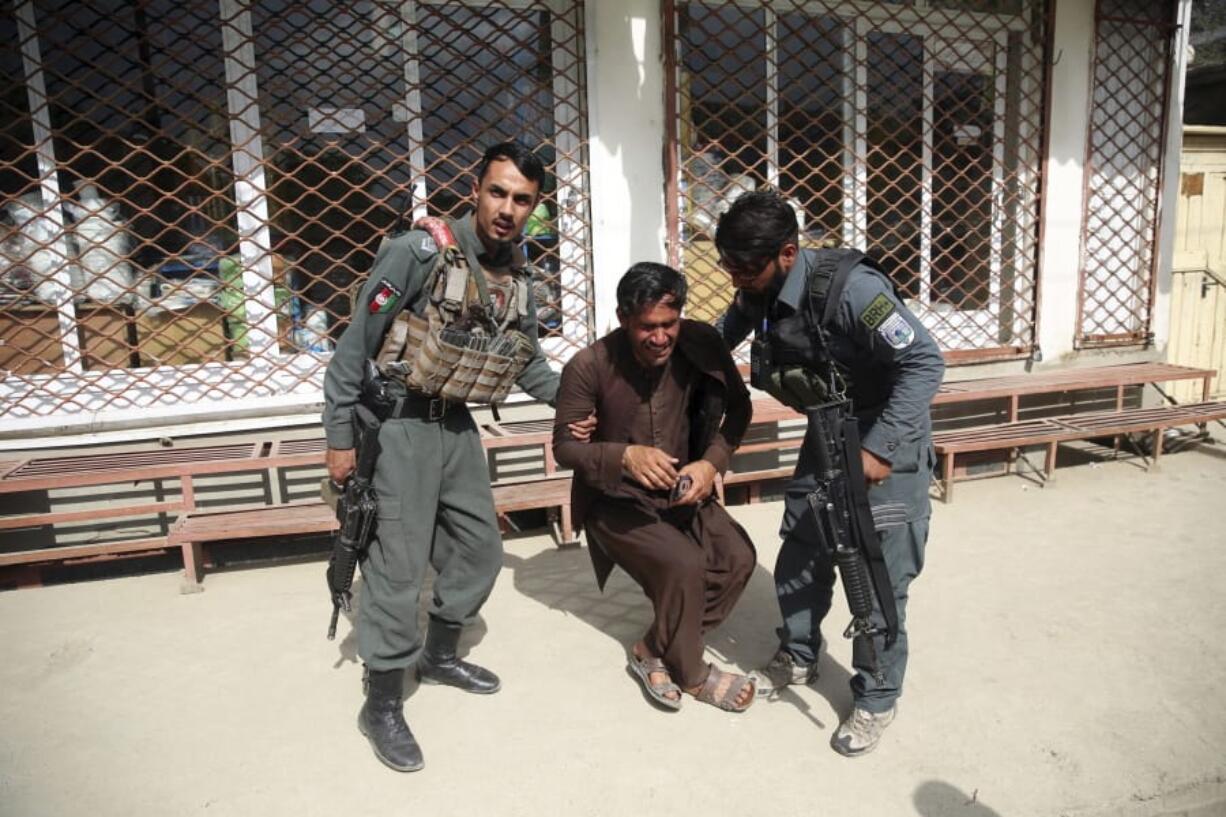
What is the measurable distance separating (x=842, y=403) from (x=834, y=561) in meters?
0.43

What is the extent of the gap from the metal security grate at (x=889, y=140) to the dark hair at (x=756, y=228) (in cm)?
228

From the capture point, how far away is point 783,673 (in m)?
2.63

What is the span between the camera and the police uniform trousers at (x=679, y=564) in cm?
246

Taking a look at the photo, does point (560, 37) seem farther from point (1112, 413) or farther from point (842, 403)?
point (1112, 413)

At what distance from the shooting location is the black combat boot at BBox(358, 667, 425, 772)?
2.27 metres

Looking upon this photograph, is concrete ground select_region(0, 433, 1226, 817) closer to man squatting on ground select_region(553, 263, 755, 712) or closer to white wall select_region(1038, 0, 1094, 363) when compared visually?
man squatting on ground select_region(553, 263, 755, 712)

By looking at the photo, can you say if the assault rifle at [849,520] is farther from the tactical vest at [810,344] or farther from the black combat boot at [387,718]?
the black combat boot at [387,718]

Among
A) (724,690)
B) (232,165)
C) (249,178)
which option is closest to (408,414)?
(724,690)

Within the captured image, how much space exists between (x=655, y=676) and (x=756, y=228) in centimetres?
135

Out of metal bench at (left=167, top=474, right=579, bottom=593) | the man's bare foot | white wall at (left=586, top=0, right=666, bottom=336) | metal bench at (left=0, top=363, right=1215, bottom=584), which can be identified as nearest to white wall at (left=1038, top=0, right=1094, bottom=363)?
metal bench at (left=0, top=363, right=1215, bottom=584)

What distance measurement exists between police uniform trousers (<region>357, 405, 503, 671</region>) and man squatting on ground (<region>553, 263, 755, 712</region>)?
29cm

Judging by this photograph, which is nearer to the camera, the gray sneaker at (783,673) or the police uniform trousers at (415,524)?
the police uniform trousers at (415,524)

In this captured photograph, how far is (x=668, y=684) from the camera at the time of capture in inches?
99.4

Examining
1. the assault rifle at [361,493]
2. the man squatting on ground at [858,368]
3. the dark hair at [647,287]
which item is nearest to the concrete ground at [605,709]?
the man squatting on ground at [858,368]
